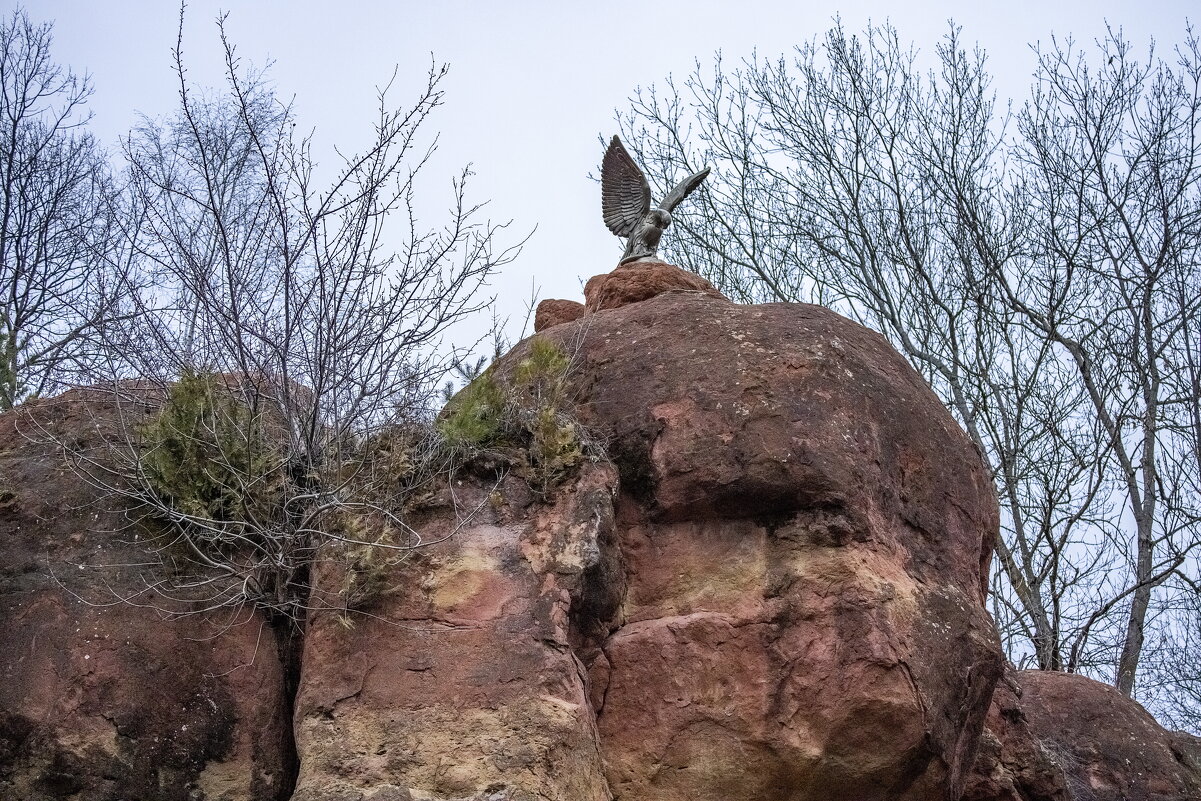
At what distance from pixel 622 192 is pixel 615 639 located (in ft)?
14.4

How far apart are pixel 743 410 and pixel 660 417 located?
15.0 inches

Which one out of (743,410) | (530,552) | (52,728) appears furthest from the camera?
(743,410)

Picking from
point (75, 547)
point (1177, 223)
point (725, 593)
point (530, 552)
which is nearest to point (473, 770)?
point (530, 552)

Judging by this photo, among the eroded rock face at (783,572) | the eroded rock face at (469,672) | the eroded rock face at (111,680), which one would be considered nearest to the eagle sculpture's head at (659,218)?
the eroded rock face at (783,572)

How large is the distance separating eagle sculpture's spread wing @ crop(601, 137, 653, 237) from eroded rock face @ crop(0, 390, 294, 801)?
14.1ft

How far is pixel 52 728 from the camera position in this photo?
461 cm

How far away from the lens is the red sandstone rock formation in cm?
453

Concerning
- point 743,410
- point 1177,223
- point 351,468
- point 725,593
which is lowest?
point 725,593

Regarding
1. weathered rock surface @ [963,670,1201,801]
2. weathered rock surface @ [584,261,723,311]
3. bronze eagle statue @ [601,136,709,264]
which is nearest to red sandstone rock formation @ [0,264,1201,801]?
weathered rock surface @ [963,670,1201,801]

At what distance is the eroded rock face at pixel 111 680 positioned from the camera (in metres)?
4.61

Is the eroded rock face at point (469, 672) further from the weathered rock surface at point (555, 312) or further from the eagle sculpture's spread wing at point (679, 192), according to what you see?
the eagle sculpture's spread wing at point (679, 192)

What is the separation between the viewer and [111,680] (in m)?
4.74

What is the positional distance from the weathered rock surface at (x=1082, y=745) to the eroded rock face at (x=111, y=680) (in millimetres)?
3386

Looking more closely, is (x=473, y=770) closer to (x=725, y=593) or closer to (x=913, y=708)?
(x=725, y=593)
